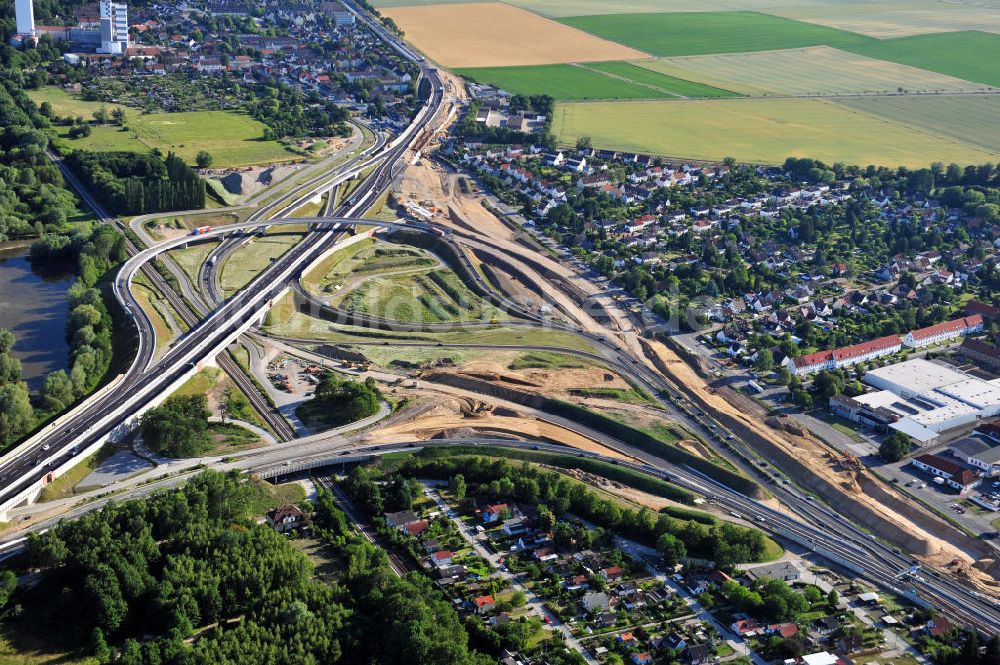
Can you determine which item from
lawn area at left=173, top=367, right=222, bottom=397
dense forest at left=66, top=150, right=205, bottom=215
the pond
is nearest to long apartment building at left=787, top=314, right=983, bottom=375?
lawn area at left=173, top=367, right=222, bottom=397

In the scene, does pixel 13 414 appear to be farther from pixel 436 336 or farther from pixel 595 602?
pixel 595 602

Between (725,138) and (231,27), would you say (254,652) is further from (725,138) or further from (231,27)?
(231,27)

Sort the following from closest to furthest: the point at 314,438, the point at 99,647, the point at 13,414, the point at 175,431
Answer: the point at 99,647, the point at 175,431, the point at 13,414, the point at 314,438

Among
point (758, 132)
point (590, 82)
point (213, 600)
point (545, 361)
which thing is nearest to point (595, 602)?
point (213, 600)

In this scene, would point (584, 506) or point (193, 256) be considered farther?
point (193, 256)

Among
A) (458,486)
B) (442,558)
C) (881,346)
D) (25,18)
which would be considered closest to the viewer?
(442,558)

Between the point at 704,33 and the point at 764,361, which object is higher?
the point at 704,33

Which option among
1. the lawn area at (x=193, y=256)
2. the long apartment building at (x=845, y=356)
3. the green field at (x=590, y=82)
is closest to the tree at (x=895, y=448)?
the long apartment building at (x=845, y=356)

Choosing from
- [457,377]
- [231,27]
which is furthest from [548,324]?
[231,27]

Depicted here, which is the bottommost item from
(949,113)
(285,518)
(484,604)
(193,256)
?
(484,604)
